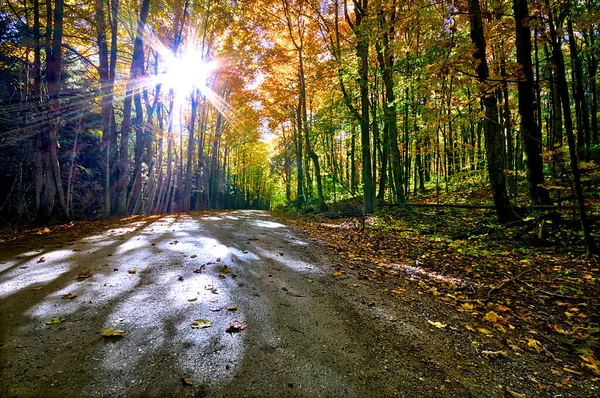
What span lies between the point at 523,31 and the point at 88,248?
1056 cm

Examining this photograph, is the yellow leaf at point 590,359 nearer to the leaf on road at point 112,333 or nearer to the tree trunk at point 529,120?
the leaf on road at point 112,333

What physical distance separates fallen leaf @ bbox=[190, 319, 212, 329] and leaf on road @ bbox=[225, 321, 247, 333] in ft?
0.62

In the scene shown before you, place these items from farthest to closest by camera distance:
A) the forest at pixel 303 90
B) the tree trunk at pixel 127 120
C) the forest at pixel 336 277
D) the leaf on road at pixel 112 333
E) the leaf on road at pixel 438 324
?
the tree trunk at pixel 127 120 < the forest at pixel 303 90 < the leaf on road at pixel 438 324 < the leaf on road at pixel 112 333 < the forest at pixel 336 277

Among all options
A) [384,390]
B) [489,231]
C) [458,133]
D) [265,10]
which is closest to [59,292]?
[384,390]

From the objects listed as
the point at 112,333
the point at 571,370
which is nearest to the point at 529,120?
the point at 571,370

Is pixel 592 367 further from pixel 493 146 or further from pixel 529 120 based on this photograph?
pixel 529 120

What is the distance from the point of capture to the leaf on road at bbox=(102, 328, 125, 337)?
2.18 metres

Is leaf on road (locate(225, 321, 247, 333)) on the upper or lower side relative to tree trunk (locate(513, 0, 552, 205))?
lower

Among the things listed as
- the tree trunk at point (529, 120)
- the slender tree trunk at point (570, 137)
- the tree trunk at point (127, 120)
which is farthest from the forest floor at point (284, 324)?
the tree trunk at point (127, 120)

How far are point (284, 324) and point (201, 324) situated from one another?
0.78 m

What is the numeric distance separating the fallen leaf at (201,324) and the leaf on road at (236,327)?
0.62 ft

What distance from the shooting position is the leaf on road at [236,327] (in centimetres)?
237

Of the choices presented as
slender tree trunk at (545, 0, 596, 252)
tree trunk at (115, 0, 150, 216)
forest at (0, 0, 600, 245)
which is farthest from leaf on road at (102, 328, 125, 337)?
tree trunk at (115, 0, 150, 216)

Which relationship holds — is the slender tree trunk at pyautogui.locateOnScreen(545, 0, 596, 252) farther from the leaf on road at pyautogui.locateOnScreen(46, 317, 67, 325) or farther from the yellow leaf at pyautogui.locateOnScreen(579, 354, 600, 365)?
the leaf on road at pyautogui.locateOnScreen(46, 317, 67, 325)
